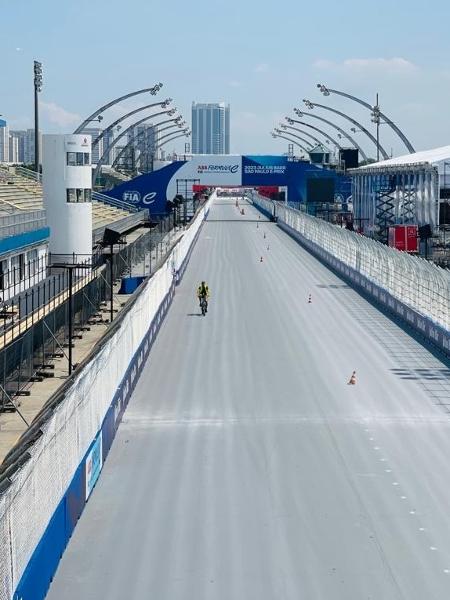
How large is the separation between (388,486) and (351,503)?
3.28ft

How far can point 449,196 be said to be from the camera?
204 feet

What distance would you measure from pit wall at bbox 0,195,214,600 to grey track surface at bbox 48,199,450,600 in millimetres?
373

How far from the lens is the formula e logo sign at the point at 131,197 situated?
80.8 meters

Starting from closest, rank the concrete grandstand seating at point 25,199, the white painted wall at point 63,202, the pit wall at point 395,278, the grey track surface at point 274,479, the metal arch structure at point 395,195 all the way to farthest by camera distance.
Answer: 1. the grey track surface at point 274,479
2. the pit wall at point 395,278
3. the white painted wall at point 63,202
4. the concrete grandstand seating at point 25,199
5. the metal arch structure at point 395,195

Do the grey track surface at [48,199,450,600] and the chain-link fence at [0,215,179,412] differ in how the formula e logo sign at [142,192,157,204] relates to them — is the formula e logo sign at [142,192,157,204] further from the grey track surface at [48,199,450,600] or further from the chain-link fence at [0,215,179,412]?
the grey track surface at [48,199,450,600]

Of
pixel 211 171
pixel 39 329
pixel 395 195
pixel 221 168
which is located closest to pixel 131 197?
pixel 211 171

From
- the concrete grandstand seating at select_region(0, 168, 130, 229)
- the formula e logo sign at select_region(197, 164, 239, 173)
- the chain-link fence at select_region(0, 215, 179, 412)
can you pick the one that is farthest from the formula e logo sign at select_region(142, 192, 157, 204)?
the chain-link fence at select_region(0, 215, 179, 412)

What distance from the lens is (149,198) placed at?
271ft

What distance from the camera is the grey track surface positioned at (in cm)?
1140

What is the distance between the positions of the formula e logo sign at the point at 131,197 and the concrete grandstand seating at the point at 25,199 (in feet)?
16.6

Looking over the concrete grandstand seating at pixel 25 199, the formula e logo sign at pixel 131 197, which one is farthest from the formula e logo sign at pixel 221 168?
the concrete grandstand seating at pixel 25 199

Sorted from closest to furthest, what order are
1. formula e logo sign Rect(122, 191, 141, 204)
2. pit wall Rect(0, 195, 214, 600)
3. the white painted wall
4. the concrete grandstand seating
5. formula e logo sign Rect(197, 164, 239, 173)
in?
pit wall Rect(0, 195, 214, 600) < the white painted wall < the concrete grandstand seating < formula e logo sign Rect(122, 191, 141, 204) < formula e logo sign Rect(197, 164, 239, 173)

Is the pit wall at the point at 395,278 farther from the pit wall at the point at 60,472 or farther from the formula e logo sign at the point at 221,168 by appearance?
the formula e logo sign at the point at 221,168

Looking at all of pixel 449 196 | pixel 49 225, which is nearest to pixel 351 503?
pixel 49 225
